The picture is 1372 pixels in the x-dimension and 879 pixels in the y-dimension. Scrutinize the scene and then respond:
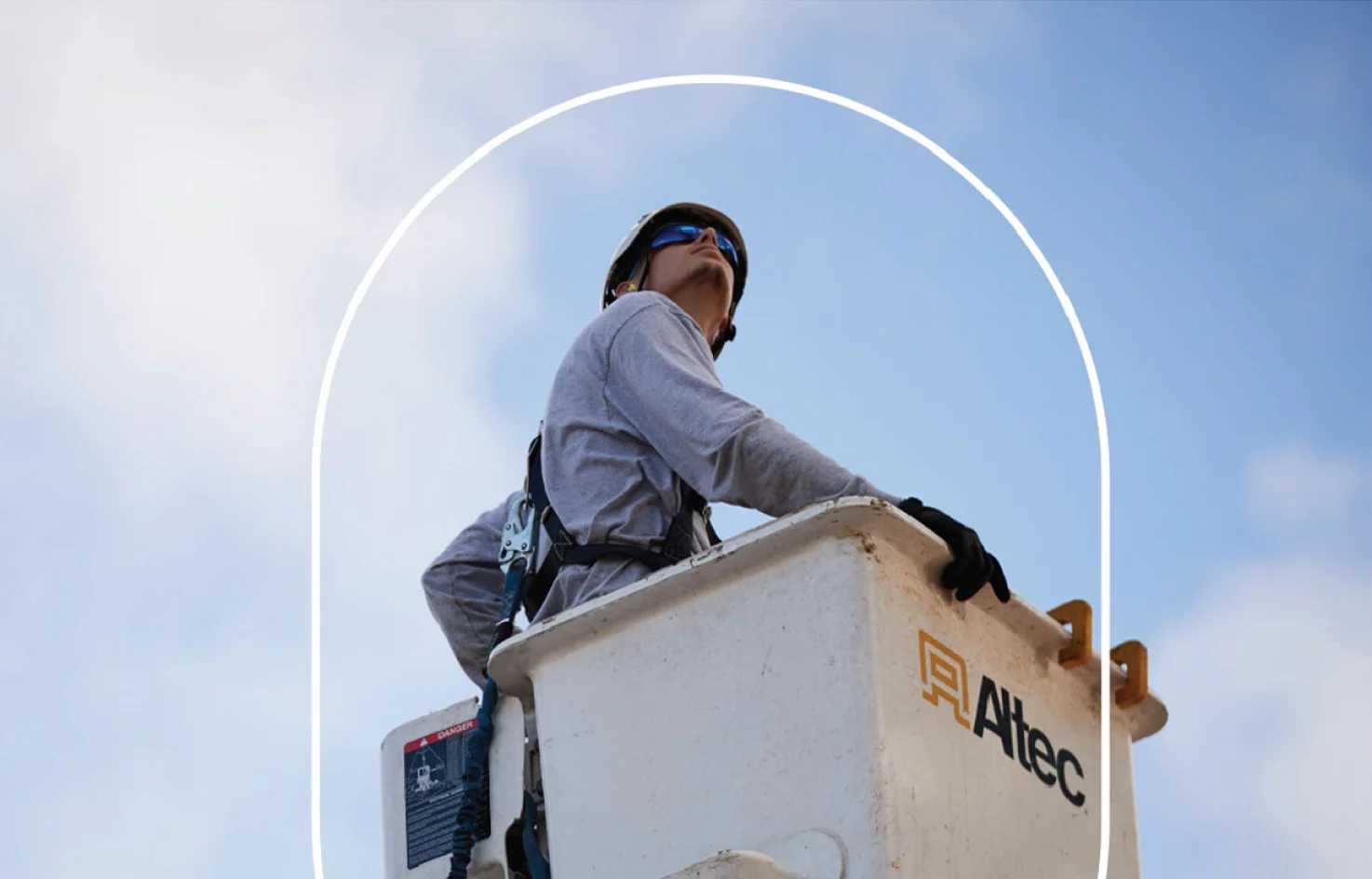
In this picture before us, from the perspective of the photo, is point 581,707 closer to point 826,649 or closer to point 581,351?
point 826,649

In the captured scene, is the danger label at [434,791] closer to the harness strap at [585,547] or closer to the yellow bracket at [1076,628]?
the harness strap at [585,547]

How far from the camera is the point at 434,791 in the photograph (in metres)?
4.90

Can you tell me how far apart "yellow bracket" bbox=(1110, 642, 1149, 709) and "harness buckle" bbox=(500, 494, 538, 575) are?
1.45m

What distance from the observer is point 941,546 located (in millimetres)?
4414

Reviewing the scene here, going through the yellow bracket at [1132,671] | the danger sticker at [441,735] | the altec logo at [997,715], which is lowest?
the altec logo at [997,715]

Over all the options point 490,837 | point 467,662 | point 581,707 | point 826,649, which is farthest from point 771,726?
point 467,662

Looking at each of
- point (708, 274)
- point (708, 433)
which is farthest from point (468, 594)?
point (708, 433)

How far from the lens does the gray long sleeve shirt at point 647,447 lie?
4.71 meters

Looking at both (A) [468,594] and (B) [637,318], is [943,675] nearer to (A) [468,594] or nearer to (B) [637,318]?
(B) [637,318]

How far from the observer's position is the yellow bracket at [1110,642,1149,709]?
504 cm

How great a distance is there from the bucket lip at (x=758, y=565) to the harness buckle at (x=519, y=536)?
0.51 meters

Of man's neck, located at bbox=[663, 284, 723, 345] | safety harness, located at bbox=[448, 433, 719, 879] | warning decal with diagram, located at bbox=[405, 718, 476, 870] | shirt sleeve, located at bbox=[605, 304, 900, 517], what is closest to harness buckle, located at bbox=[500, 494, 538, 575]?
safety harness, located at bbox=[448, 433, 719, 879]

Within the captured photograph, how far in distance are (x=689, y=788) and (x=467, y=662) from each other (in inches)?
64.5

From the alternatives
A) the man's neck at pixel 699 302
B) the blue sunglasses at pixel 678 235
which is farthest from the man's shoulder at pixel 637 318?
the blue sunglasses at pixel 678 235
